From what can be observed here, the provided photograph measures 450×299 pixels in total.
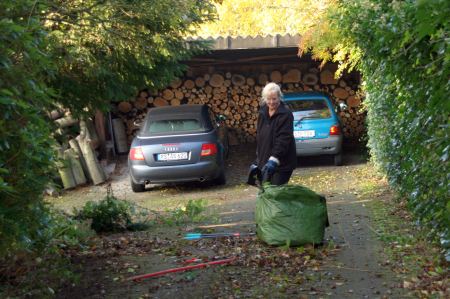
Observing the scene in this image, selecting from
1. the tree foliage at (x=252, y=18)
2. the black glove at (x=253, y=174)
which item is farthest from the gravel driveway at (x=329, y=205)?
the tree foliage at (x=252, y=18)

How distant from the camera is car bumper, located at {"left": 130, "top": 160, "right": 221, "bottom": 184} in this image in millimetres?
13844

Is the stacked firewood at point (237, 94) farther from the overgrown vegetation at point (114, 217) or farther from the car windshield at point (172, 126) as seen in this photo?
the overgrown vegetation at point (114, 217)

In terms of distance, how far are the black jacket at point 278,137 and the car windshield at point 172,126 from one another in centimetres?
688

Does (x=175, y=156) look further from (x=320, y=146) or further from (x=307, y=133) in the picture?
(x=320, y=146)

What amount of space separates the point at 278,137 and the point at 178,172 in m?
6.63

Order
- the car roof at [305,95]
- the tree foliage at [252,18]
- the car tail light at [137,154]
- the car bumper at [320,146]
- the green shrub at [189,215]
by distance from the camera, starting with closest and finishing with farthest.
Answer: the green shrub at [189,215], the car tail light at [137,154], the car bumper at [320,146], the car roof at [305,95], the tree foliage at [252,18]

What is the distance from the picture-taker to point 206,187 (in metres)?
14.9

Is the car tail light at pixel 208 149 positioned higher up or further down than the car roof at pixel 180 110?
further down

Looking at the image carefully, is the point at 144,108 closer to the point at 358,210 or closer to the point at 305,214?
the point at 358,210

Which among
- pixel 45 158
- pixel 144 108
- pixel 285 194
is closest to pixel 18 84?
pixel 45 158

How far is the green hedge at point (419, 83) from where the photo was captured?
13.6 ft

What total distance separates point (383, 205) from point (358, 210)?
1.31 ft

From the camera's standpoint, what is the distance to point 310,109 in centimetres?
1667

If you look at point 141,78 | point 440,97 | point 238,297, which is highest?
point 440,97
